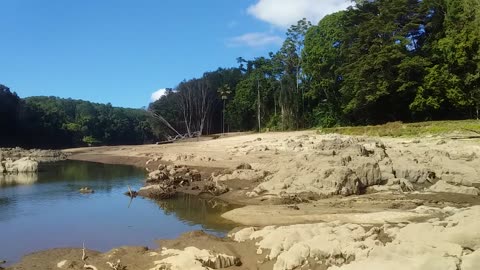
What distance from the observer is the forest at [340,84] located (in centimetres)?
4381

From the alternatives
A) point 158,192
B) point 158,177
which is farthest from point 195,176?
point 158,192

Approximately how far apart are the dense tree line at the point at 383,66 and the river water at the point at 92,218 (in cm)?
2918

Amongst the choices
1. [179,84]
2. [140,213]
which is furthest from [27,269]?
[179,84]

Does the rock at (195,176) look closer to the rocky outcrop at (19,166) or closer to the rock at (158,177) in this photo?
the rock at (158,177)

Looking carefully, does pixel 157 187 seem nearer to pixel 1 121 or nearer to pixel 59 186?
pixel 59 186

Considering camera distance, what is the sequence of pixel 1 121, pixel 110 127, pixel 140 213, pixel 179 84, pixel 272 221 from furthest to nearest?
pixel 110 127, pixel 179 84, pixel 1 121, pixel 140 213, pixel 272 221

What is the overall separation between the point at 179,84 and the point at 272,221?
250 feet

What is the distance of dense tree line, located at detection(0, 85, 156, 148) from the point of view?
85.7 meters

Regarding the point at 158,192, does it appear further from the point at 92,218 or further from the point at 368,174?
the point at 368,174

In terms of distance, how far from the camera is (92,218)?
65.8 feet

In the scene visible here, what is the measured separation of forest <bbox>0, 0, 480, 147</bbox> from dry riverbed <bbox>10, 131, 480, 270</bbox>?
52.7 feet

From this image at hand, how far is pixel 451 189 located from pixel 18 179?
3213 cm

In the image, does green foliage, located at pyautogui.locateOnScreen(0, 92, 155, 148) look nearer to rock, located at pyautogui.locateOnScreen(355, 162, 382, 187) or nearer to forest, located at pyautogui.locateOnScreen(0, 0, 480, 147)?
forest, located at pyautogui.locateOnScreen(0, 0, 480, 147)

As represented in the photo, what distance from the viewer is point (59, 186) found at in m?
32.1
